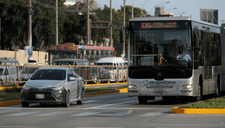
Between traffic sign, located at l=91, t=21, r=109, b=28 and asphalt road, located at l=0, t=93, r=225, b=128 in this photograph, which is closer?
asphalt road, located at l=0, t=93, r=225, b=128

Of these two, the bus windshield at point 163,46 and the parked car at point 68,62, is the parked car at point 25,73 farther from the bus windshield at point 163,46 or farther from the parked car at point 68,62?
the bus windshield at point 163,46

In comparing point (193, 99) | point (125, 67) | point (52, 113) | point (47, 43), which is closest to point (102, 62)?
point (125, 67)

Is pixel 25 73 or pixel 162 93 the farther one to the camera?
pixel 25 73

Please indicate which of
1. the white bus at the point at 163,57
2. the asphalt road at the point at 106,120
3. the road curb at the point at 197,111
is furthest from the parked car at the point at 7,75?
the road curb at the point at 197,111

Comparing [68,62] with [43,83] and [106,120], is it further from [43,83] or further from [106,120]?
[106,120]

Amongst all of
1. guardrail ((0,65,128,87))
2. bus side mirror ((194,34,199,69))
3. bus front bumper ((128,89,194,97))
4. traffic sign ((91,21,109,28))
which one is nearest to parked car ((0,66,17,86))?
guardrail ((0,65,128,87))

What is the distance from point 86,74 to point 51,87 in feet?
79.2

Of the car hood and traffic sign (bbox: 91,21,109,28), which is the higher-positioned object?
traffic sign (bbox: 91,21,109,28)

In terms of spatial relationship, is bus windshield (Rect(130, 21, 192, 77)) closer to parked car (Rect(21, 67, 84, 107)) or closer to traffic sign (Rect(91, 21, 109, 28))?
parked car (Rect(21, 67, 84, 107))

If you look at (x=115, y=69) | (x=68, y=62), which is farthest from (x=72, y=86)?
(x=115, y=69)

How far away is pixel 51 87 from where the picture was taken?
19594 mm

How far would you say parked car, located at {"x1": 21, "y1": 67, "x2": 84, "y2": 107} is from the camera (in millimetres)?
19500

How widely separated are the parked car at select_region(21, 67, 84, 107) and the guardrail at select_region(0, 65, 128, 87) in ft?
47.9

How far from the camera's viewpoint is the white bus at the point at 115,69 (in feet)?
157
